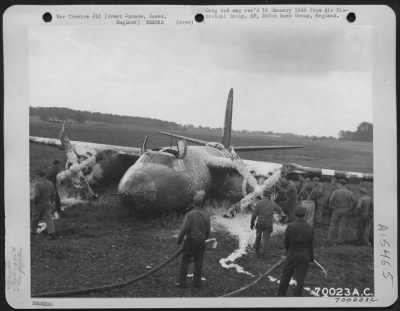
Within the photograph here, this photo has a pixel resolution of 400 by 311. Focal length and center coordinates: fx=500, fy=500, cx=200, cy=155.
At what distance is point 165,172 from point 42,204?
1.55 meters

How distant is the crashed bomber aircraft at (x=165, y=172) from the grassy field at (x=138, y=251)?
14cm

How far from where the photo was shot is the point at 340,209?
249 inches

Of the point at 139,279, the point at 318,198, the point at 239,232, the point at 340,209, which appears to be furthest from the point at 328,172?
the point at 139,279

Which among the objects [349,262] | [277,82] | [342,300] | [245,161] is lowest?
[342,300]

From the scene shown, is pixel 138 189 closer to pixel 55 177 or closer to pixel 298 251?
pixel 55 177

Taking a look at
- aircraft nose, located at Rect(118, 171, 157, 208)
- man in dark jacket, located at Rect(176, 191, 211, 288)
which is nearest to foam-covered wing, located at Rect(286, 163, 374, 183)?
man in dark jacket, located at Rect(176, 191, 211, 288)

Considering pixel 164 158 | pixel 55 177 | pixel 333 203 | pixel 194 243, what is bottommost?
pixel 194 243

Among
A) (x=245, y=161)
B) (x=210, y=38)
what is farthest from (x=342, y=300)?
(x=210, y=38)

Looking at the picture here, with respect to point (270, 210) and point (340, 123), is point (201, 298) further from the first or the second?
point (340, 123)

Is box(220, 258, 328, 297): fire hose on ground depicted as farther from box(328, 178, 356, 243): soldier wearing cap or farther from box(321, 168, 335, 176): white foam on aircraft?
box(321, 168, 335, 176): white foam on aircraft

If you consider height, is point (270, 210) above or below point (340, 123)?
below

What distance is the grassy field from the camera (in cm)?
595

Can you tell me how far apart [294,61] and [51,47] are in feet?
9.75

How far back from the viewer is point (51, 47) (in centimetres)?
607
